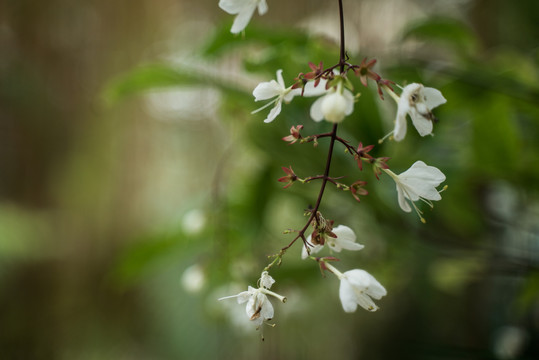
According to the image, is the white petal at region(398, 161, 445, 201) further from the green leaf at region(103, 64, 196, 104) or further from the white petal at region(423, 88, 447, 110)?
the green leaf at region(103, 64, 196, 104)

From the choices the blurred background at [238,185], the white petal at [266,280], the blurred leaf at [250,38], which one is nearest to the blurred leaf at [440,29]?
the blurred background at [238,185]

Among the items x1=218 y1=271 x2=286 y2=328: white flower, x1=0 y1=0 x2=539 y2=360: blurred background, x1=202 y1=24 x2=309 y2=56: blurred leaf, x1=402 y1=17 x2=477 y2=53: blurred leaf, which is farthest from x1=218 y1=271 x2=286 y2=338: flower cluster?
x1=402 y1=17 x2=477 y2=53: blurred leaf

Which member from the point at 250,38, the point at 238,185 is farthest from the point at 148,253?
the point at 250,38

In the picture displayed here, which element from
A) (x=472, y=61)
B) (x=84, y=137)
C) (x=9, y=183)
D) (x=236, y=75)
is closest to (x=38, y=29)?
(x=84, y=137)

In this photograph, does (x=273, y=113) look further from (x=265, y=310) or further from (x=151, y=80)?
(x=151, y=80)

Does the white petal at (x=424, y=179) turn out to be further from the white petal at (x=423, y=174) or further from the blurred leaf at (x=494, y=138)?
the blurred leaf at (x=494, y=138)

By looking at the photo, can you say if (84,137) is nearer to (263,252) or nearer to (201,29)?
(201,29)
